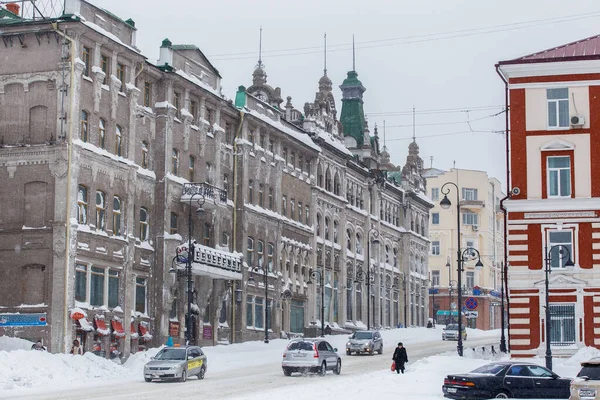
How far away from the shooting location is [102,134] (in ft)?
183

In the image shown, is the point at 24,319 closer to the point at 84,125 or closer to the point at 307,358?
the point at 84,125

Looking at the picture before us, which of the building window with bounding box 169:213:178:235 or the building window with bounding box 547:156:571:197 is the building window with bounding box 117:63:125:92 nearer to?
the building window with bounding box 169:213:178:235

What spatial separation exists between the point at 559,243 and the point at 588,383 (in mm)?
22044

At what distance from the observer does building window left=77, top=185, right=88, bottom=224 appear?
174 ft

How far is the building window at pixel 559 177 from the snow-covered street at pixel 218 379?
7118 millimetres

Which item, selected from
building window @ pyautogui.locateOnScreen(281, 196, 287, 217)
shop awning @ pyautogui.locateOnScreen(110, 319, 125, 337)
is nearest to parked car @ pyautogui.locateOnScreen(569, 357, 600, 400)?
shop awning @ pyautogui.locateOnScreen(110, 319, 125, 337)

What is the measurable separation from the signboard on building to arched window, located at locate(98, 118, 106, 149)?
9.51 meters

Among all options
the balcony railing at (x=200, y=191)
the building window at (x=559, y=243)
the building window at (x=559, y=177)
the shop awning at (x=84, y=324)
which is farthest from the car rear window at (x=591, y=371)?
the balcony railing at (x=200, y=191)

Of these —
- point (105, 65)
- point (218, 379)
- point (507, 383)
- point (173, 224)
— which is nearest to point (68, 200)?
point (105, 65)

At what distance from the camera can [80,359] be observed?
147ft

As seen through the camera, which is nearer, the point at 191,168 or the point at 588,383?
the point at 588,383

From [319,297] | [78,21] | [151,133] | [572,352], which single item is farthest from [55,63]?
[319,297]

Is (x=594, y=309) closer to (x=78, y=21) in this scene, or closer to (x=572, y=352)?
(x=572, y=352)

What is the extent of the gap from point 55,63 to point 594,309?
2778 cm
